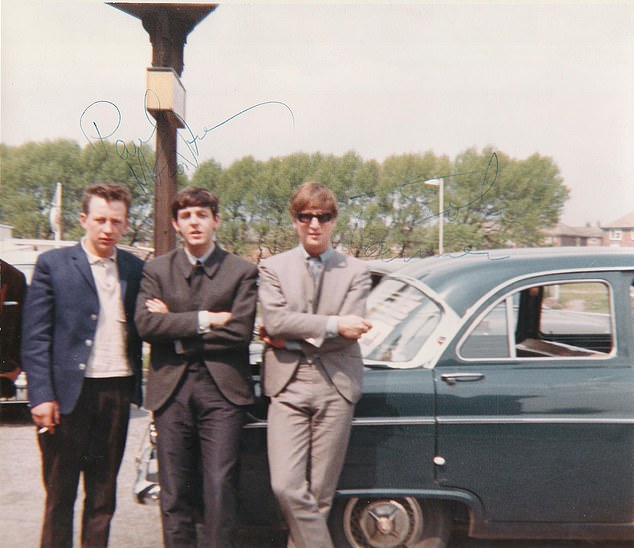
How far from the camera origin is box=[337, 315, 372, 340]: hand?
9.26 feet

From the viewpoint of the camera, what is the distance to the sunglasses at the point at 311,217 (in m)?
2.94

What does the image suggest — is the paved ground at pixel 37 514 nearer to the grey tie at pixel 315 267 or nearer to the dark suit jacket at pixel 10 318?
the dark suit jacket at pixel 10 318

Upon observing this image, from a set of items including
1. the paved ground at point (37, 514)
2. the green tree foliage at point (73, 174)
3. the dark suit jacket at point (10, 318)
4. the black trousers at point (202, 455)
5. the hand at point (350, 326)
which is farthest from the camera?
the green tree foliage at point (73, 174)

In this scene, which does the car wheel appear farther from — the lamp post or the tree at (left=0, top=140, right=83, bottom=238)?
the tree at (left=0, top=140, right=83, bottom=238)

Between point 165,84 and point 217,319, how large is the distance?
1971 millimetres

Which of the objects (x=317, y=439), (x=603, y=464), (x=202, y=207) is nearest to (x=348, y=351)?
(x=317, y=439)

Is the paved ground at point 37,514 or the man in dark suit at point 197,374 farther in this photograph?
the paved ground at point 37,514

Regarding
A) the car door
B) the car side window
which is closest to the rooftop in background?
the car side window

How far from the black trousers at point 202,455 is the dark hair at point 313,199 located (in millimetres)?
866

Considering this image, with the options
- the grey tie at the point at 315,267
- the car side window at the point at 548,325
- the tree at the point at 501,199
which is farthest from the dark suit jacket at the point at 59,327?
the tree at the point at 501,199

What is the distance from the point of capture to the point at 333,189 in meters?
6.29

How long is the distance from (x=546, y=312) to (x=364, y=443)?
5.70 feet

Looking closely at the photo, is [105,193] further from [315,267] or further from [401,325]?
[401,325]

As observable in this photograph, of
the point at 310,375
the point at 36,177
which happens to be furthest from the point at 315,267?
the point at 36,177
